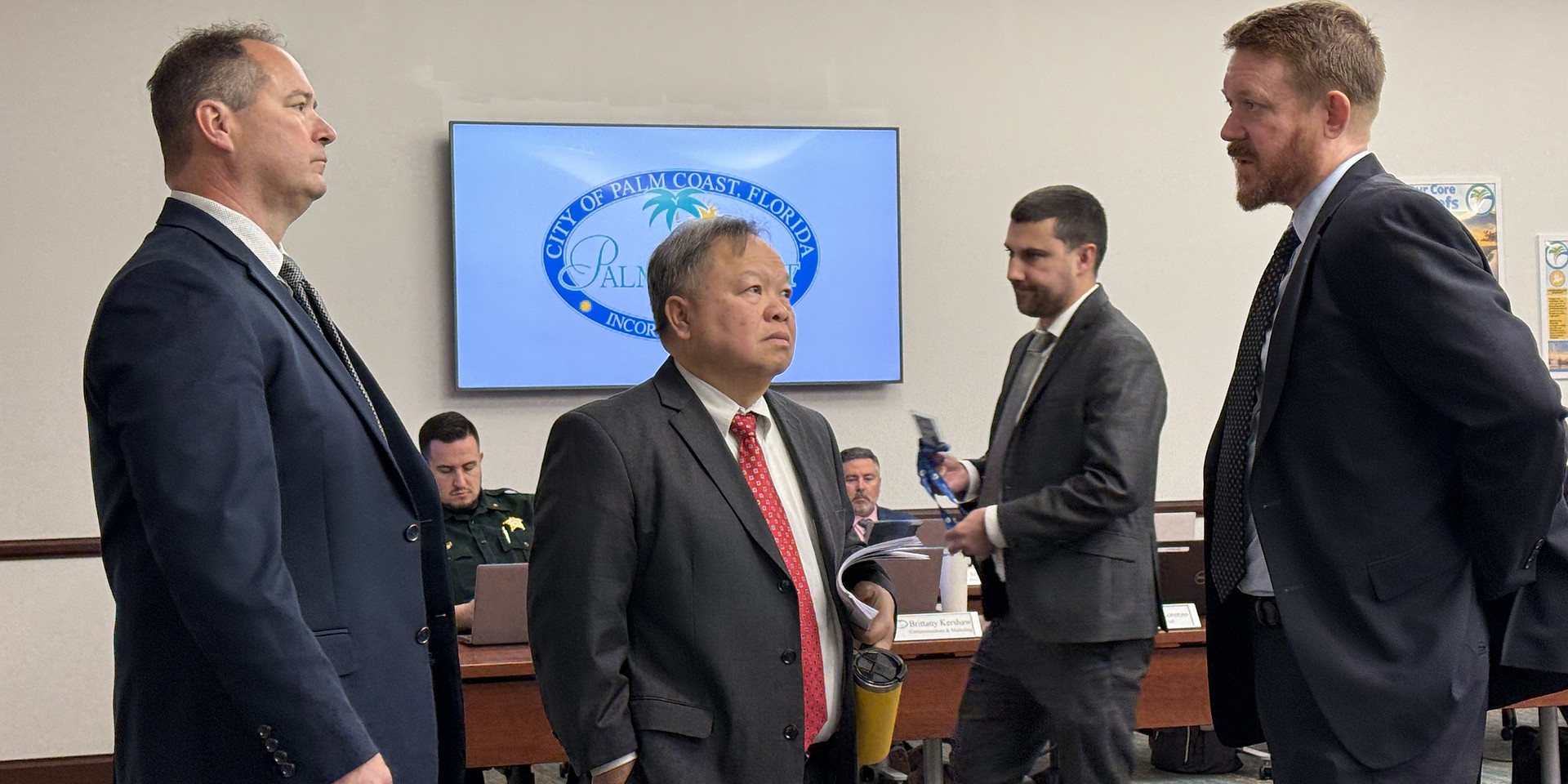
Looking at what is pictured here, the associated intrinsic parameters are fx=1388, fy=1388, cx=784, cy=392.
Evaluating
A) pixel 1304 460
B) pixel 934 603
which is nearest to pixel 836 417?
pixel 934 603

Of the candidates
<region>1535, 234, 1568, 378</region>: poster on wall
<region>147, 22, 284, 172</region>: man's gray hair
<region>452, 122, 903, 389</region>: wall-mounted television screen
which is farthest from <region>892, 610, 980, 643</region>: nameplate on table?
<region>1535, 234, 1568, 378</region>: poster on wall

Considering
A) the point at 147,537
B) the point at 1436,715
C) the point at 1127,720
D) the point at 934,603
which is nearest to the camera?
the point at 147,537

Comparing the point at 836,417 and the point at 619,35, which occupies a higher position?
the point at 619,35

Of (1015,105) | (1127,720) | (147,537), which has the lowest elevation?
(1127,720)

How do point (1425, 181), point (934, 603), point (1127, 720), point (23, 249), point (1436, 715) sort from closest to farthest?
point (1436, 715) → point (1127, 720) → point (934, 603) → point (23, 249) → point (1425, 181)

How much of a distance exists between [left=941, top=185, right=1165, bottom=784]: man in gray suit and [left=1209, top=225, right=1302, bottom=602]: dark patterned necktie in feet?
2.87

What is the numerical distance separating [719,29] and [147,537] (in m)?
4.62

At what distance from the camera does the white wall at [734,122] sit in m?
5.24

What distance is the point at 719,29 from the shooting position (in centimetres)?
576

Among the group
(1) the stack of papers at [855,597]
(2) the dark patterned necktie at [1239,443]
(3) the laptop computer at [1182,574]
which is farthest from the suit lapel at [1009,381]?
(2) the dark patterned necktie at [1239,443]

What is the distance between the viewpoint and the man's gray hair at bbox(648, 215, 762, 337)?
2.17 metres

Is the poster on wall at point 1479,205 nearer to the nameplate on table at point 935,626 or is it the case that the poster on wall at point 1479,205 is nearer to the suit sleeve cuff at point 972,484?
the nameplate on table at point 935,626

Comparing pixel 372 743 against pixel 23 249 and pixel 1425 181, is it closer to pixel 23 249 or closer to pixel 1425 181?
pixel 23 249

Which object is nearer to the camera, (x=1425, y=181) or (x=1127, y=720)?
(x=1127, y=720)
